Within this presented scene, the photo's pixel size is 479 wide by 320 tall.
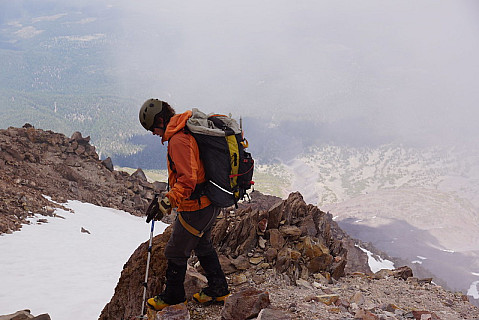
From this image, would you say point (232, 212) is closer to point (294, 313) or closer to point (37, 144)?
point (294, 313)

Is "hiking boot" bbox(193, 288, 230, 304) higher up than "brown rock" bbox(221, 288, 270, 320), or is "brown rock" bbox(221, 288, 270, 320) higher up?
"hiking boot" bbox(193, 288, 230, 304)

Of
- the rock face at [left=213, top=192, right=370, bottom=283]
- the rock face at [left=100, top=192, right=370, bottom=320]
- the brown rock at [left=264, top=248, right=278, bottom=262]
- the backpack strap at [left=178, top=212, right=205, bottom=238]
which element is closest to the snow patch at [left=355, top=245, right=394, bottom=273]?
the rock face at [left=100, top=192, right=370, bottom=320]

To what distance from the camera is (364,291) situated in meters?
7.93

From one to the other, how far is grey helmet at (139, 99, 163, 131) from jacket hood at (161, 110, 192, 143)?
25cm

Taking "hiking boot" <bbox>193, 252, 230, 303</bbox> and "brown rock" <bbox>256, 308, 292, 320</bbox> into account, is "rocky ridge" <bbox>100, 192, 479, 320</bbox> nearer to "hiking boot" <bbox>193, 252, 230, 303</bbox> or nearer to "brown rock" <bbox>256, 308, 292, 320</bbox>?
"brown rock" <bbox>256, 308, 292, 320</bbox>

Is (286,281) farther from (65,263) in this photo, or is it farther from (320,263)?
(65,263)

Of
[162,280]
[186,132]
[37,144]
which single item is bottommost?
[162,280]

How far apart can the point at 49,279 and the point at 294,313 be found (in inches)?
326

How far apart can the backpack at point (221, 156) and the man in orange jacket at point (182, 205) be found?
0.35ft

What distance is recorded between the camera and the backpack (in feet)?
15.3

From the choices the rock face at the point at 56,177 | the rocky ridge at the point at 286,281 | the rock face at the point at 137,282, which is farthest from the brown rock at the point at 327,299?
the rock face at the point at 56,177

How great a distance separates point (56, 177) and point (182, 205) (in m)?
22.6

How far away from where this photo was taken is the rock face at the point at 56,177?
18.0m

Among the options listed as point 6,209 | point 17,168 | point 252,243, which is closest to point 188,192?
point 252,243
